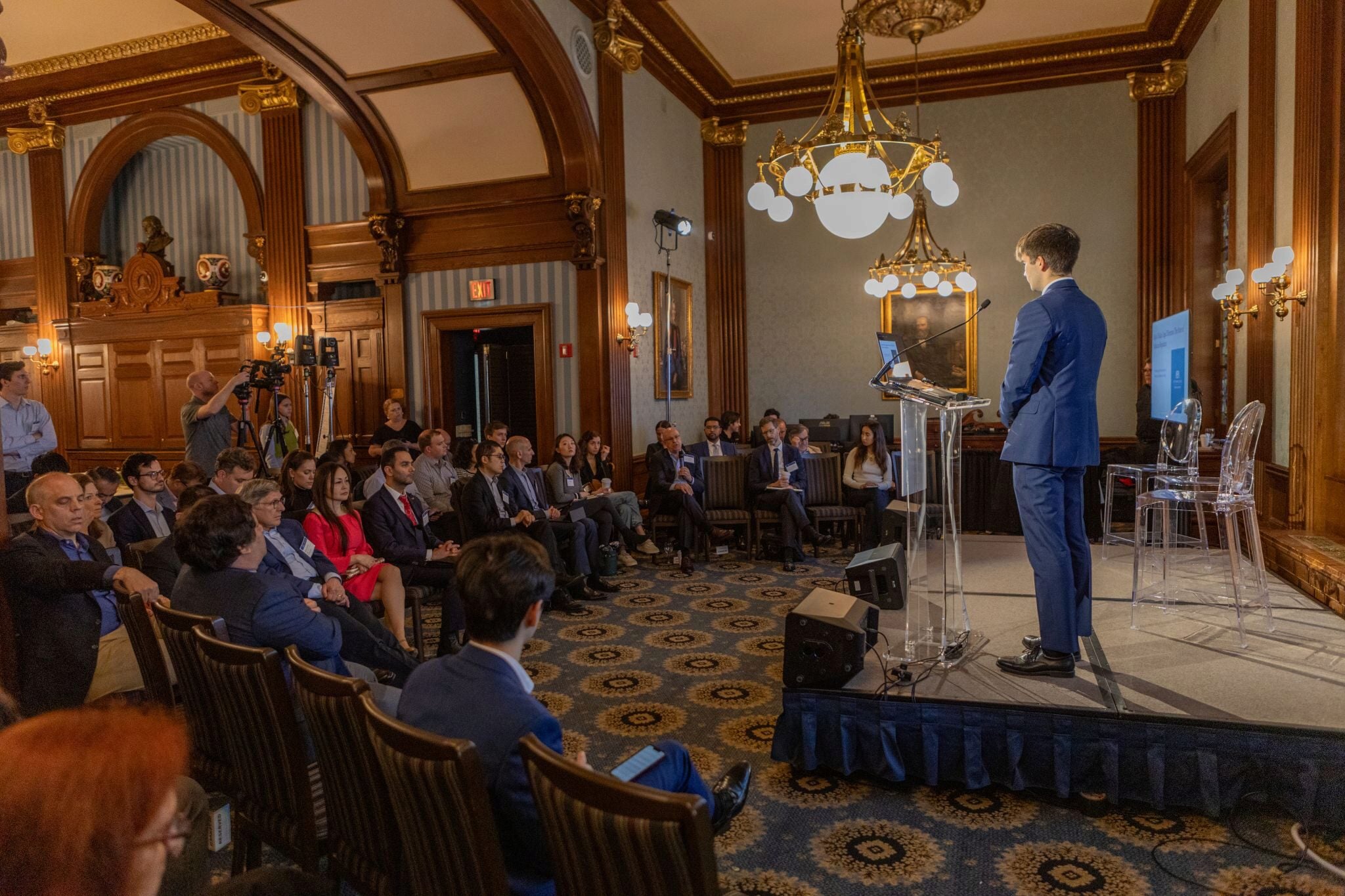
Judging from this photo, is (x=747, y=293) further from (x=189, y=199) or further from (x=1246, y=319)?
(x=189, y=199)

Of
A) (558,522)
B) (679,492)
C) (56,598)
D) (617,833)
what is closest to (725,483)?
(679,492)

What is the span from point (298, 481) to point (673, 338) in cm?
541

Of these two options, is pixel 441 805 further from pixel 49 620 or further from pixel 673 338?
pixel 673 338

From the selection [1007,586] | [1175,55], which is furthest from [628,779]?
[1175,55]

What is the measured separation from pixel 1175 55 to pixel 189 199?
1127cm

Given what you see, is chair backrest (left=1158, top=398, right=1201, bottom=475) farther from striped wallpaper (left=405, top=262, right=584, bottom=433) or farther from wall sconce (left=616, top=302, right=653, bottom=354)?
striped wallpaper (left=405, top=262, right=584, bottom=433)

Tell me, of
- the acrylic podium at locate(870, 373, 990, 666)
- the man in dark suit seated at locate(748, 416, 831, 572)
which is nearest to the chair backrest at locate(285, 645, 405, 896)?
the acrylic podium at locate(870, 373, 990, 666)

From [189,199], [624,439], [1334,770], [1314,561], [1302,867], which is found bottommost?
[1302,867]

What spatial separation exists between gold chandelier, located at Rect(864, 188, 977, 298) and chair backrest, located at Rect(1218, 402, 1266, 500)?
3.83 meters

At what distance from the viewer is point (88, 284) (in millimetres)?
10234

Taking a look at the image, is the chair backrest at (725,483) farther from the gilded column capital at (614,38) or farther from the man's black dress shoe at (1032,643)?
the man's black dress shoe at (1032,643)

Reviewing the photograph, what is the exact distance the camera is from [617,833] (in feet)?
4.29

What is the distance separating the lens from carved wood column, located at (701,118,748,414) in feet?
Answer: 34.4

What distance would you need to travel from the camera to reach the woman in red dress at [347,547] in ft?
13.6
